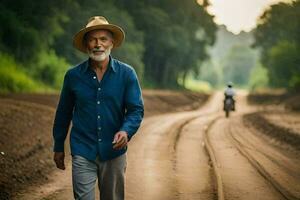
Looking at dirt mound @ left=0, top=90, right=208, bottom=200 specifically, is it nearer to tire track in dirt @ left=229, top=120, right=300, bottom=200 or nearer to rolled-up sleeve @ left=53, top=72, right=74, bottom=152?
rolled-up sleeve @ left=53, top=72, right=74, bottom=152

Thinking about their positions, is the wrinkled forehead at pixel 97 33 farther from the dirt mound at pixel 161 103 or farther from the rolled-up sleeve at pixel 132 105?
the dirt mound at pixel 161 103

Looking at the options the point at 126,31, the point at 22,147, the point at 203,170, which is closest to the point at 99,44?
the point at 203,170

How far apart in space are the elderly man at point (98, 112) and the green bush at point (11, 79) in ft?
62.5

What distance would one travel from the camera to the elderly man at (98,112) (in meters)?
4.62

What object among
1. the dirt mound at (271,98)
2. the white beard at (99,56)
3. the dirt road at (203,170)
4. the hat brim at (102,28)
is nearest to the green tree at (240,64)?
the dirt mound at (271,98)

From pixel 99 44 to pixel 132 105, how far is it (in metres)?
0.68

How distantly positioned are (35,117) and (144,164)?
19.4 ft

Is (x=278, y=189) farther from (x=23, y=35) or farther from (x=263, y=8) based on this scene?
(x=263, y=8)

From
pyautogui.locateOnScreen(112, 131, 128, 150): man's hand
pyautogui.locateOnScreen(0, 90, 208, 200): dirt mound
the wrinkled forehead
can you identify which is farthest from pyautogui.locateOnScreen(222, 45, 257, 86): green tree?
pyautogui.locateOnScreen(112, 131, 128, 150): man's hand

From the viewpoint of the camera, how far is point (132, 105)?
15.4 feet

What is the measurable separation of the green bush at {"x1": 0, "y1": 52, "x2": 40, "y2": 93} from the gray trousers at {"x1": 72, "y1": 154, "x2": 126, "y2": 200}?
19.1 meters

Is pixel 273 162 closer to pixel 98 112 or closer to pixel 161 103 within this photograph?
pixel 98 112

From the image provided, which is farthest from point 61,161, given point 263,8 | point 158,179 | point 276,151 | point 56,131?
point 263,8

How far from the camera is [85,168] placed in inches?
182
